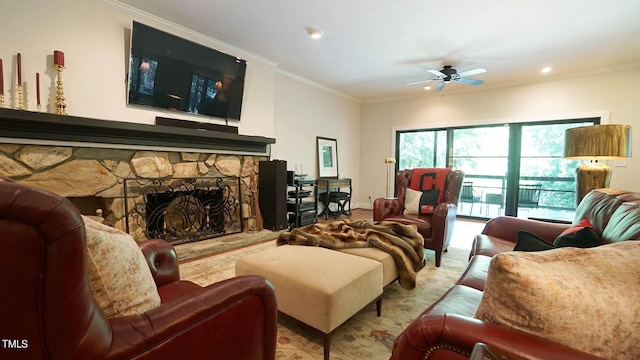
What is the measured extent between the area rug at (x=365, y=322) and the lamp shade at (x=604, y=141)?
1.50m

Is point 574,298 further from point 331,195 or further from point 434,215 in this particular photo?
point 331,195

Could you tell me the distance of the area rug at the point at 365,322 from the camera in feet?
5.04

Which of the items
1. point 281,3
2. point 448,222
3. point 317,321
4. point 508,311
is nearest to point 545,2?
point 448,222

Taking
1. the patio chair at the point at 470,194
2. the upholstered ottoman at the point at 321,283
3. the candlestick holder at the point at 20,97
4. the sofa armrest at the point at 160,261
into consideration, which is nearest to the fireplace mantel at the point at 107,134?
the candlestick holder at the point at 20,97

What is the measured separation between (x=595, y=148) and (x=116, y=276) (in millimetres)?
3427

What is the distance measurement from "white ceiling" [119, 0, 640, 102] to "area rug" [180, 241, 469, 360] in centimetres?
256

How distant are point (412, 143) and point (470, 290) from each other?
5.24 m

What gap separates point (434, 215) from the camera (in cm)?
286

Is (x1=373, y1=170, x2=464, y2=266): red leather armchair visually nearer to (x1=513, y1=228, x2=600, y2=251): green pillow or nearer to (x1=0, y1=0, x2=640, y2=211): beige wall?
(x1=513, y1=228, x2=600, y2=251): green pillow

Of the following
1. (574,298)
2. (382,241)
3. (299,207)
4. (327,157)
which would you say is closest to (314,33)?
(299,207)

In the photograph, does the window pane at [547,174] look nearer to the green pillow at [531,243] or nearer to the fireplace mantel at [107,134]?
the green pillow at [531,243]

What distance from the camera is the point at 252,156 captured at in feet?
13.2

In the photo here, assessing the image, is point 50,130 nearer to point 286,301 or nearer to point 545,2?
point 286,301

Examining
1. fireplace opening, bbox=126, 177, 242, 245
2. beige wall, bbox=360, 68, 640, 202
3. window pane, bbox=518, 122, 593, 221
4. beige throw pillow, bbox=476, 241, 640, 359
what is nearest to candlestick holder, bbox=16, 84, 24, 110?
fireplace opening, bbox=126, 177, 242, 245
